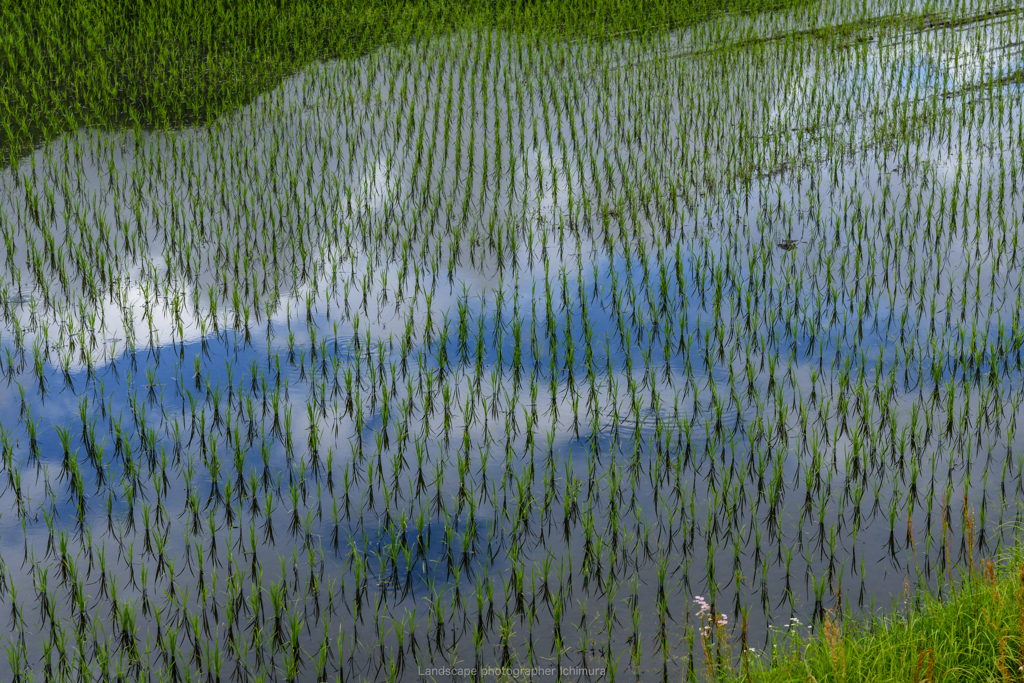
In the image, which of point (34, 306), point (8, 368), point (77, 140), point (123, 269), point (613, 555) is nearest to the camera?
point (613, 555)

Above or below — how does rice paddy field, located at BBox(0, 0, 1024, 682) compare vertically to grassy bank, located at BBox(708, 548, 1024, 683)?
above

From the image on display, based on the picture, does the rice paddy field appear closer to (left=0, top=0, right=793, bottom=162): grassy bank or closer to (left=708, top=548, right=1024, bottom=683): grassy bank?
(left=708, top=548, right=1024, bottom=683): grassy bank

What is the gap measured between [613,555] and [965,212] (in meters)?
3.10

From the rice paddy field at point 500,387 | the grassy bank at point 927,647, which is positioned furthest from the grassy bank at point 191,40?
the grassy bank at point 927,647

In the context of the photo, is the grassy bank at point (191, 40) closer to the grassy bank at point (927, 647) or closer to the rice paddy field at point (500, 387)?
the rice paddy field at point (500, 387)

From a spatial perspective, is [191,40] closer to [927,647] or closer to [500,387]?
[500,387]

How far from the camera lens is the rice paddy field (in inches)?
86.6

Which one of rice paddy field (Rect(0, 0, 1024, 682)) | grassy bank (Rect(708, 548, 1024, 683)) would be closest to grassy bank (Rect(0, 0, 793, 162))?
rice paddy field (Rect(0, 0, 1024, 682))

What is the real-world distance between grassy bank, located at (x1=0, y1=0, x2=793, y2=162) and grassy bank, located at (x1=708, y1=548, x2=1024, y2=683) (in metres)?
5.61

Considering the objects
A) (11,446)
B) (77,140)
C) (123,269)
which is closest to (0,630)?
(11,446)

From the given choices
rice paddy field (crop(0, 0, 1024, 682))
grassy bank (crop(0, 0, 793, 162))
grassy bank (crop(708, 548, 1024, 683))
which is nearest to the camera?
grassy bank (crop(708, 548, 1024, 683))

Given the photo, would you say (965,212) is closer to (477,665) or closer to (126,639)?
(477,665)

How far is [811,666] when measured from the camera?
1.87m

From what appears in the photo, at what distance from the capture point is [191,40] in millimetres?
8141
